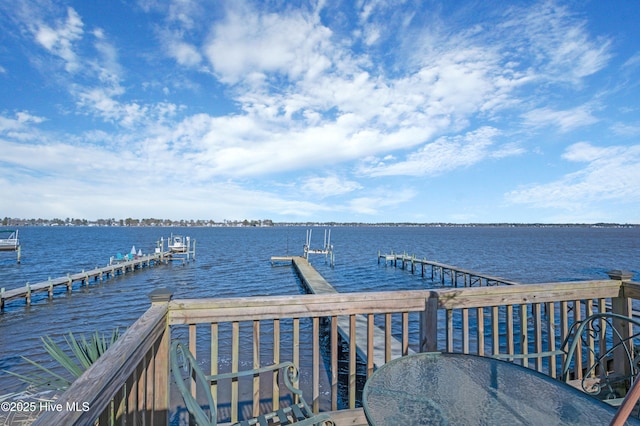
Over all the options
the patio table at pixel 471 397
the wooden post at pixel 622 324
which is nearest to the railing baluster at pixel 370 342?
the patio table at pixel 471 397

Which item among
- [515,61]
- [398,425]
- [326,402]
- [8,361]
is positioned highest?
[515,61]

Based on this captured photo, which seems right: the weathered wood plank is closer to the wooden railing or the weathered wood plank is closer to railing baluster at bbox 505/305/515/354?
the wooden railing

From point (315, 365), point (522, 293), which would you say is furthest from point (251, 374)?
point (522, 293)

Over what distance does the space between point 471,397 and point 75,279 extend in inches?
844

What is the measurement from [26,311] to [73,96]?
9056 mm

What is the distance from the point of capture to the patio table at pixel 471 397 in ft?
5.11

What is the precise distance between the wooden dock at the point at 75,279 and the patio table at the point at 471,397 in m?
17.5

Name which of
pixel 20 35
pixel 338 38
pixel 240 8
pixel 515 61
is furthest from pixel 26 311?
pixel 515 61

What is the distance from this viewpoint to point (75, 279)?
17609 mm

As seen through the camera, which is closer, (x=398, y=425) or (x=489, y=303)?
(x=398, y=425)

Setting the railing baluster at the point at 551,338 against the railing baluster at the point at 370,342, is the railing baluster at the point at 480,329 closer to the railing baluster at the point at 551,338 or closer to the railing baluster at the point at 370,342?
the railing baluster at the point at 551,338

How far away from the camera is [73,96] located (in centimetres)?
1219

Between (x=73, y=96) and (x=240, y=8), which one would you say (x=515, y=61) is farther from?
(x=73, y=96)

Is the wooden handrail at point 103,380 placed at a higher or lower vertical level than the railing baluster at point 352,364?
higher
